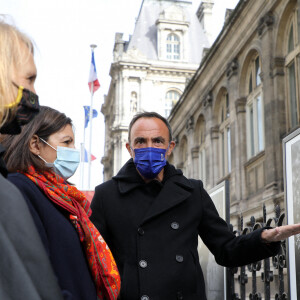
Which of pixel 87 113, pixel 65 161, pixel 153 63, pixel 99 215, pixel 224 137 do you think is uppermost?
pixel 153 63

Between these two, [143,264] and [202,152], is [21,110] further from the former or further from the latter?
[202,152]

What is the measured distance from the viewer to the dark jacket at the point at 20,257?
1399mm

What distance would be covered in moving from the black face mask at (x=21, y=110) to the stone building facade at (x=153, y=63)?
145 feet

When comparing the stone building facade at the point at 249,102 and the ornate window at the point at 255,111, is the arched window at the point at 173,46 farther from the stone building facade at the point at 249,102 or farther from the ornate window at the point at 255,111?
the ornate window at the point at 255,111

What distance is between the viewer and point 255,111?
51.4 ft

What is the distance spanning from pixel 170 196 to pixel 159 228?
23cm

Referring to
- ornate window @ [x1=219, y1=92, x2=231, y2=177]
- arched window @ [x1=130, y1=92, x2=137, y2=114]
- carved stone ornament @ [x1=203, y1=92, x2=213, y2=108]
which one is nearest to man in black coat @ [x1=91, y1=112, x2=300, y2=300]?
ornate window @ [x1=219, y1=92, x2=231, y2=177]

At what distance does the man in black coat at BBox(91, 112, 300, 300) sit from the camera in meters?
3.14

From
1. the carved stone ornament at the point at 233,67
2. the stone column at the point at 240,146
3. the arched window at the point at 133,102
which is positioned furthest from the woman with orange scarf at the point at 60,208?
the arched window at the point at 133,102

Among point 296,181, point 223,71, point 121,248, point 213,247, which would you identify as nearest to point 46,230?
point 121,248

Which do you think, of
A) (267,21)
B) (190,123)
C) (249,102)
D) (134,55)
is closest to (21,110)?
(267,21)

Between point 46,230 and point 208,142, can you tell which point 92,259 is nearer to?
point 46,230

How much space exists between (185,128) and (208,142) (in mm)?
4669

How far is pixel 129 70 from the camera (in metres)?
46.0
